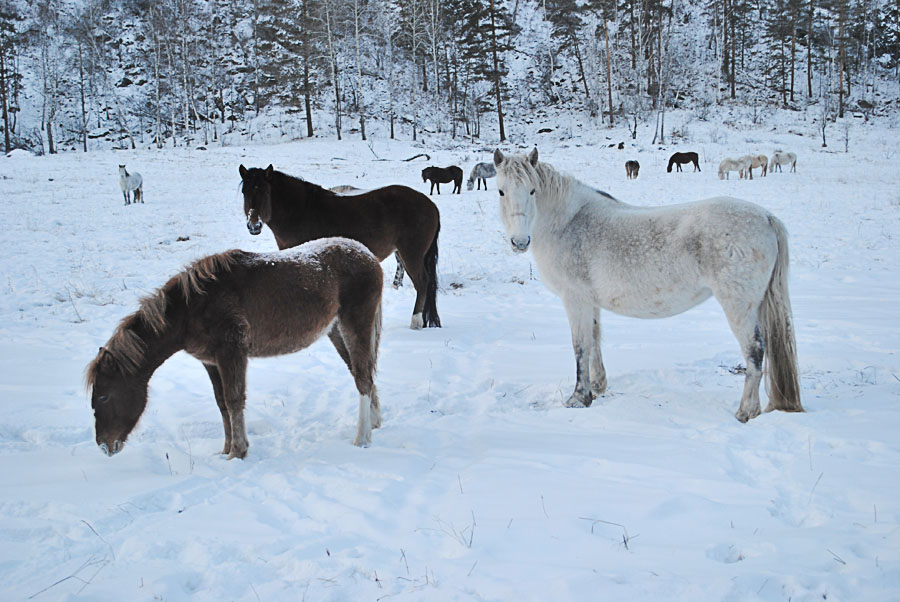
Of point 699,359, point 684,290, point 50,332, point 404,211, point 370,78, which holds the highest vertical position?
point 370,78

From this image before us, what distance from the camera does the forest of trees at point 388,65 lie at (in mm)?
40094

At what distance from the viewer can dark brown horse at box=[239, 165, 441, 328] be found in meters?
6.47

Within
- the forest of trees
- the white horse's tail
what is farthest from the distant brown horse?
the white horse's tail

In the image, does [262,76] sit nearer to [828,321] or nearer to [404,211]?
[404,211]

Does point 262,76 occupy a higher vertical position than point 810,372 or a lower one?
higher

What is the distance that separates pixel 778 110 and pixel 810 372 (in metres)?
47.7

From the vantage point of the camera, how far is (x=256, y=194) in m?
6.38

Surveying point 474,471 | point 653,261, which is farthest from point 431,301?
point 474,471

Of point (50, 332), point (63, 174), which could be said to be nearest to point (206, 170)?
point (63, 174)

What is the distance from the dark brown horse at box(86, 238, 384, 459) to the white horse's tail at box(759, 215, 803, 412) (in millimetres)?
3119

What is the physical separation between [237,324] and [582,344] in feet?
9.53

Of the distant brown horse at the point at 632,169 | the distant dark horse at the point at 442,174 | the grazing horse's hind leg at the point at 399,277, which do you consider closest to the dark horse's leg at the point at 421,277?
the grazing horse's hind leg at the point at 399,277

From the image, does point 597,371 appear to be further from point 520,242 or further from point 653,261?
point 520,242

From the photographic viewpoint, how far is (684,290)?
161 inches
